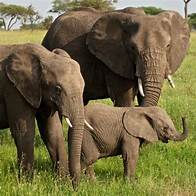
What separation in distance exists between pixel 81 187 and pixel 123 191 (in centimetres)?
33

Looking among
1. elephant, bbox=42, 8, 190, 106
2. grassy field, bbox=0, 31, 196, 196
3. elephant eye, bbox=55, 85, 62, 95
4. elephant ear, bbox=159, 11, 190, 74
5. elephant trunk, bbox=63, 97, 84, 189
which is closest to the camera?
grassy field, bbox=0, 31, 196, 196

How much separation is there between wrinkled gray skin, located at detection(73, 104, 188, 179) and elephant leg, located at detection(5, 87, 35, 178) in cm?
50

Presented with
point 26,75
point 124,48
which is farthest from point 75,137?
point 124,48

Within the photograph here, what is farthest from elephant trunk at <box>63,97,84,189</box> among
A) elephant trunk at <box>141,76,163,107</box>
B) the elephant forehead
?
the elephant forehead

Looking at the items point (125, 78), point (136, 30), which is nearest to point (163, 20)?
point (136, 30)

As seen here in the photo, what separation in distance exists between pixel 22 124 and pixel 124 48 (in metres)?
1.92

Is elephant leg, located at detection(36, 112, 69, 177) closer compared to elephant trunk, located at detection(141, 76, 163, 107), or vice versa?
elephant leg, located at detection(36, 112, 69, 177)

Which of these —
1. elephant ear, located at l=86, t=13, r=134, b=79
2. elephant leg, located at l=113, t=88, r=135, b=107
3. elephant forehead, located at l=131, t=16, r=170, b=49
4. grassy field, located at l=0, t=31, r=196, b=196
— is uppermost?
elephant forehead, located at l=131, t=16, r=170, b=49

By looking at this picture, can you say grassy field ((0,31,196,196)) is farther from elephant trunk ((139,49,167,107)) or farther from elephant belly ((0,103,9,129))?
elephant trunk ((139,49,167,107))

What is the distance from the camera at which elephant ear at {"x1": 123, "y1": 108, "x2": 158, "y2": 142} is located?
5.62 meters

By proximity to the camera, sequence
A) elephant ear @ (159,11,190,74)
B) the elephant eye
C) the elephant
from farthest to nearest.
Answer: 1. elephant ear @ (159,11,190,74)
2. the elephant
3. the elephant eye

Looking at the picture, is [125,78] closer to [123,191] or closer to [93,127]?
[93,127]

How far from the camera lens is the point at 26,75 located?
533 cm

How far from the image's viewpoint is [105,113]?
577cm
